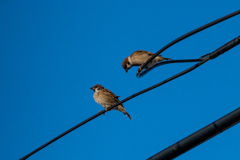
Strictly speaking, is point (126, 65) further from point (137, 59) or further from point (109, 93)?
point (109, 93)

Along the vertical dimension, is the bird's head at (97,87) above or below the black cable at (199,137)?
above

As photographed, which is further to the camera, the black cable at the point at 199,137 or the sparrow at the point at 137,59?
the sparrow at the point at 137,59

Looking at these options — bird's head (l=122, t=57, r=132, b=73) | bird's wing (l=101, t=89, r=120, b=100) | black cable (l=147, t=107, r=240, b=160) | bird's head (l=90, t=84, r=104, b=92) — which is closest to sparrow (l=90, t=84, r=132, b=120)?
bird's wing (l=101, t=89, r=120, b=100)

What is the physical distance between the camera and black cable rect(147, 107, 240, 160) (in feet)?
11.0

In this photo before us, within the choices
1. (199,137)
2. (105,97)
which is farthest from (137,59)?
(199,137)

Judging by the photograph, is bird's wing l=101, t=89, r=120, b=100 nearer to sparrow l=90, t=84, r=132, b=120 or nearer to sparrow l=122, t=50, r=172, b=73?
sparrow l=90, t=84, r=132, b=120

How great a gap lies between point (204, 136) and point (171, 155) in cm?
39

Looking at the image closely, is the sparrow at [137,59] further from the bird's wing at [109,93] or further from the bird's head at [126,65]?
the bird's wing at [109,93]

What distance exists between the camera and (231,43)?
145 inches

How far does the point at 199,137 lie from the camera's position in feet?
11.5

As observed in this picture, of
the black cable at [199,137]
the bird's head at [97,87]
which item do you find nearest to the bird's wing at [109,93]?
the bird's head at [97,87]

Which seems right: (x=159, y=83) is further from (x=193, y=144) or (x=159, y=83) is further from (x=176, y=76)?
(x=193, y=144)

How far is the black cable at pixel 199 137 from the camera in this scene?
3.36 meters

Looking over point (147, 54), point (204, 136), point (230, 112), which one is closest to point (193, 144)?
point (204, 136)
